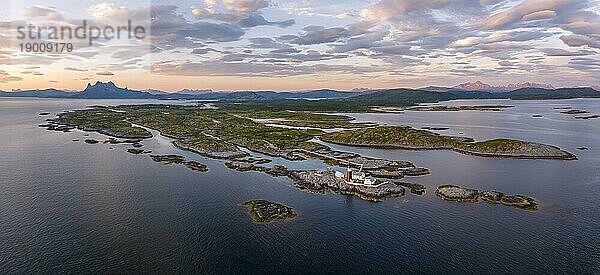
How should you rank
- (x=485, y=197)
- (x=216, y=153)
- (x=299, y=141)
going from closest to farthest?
(x=485, y=197) → (x=216, y=153) → (x=299, y=141)

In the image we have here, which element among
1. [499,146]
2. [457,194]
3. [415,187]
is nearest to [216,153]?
[415,187]

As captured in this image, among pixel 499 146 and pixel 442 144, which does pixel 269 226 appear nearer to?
pixel 499 146

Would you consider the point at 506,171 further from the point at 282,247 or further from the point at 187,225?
the point at 187,225

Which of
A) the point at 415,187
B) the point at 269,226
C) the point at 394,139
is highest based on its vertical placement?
the point at 394,139

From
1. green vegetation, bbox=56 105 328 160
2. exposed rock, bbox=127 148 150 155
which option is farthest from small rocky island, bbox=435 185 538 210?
exposed rock, bbox=127 148 150 155

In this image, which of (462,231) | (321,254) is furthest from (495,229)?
(321,254)

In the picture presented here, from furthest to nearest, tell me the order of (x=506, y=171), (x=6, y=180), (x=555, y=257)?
(x=506, y=171) → (x=6, y=180) → (x=555, y=257)
